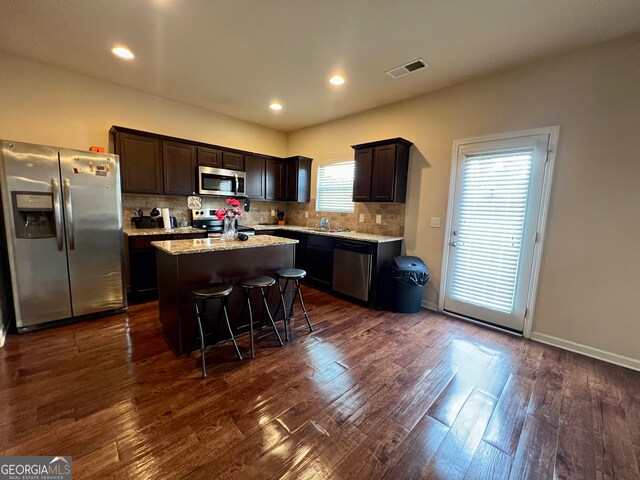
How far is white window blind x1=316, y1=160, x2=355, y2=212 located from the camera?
4641 millimetres

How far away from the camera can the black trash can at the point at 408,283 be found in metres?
3.38

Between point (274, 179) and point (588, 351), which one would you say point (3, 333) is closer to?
point (274, 179)

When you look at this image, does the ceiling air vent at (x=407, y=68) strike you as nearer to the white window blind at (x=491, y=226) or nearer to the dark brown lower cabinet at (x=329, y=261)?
the white window blind at (x=491, y=226)

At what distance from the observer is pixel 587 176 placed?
2.51 m

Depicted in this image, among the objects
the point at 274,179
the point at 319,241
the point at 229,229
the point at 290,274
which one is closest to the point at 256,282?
the point at 290,274

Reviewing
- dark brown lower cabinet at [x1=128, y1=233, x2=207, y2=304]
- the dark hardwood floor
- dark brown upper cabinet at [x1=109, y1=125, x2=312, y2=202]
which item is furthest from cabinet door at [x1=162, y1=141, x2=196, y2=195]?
the dark hardwood floor

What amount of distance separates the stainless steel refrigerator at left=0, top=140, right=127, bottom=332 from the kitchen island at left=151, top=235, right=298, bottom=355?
1.00m

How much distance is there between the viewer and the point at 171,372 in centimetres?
210

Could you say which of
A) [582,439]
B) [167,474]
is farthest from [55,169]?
[582,439]

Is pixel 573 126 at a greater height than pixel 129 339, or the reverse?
pixel 573 126

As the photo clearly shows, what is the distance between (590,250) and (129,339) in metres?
4.55

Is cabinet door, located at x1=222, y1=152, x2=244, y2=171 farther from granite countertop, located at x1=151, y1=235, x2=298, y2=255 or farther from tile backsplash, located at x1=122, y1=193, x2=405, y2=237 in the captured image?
granite countertop, located at x1=151, y1=235, x2=298, y2=255

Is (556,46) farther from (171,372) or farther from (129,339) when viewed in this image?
(129,339)

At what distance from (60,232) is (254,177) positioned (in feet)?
9.41
